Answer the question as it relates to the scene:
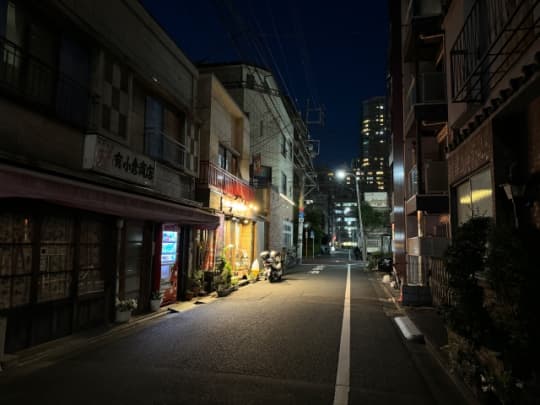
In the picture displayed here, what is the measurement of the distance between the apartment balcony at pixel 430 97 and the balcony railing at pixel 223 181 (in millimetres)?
8691

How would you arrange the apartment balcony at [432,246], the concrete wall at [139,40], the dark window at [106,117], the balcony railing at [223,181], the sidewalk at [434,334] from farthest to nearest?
the balcony railing at [223,181] < the apartment balcony at [432,246] < the dark window at [106,117] < the concrete wall at [139,40] < the sidewalk at [434,334]

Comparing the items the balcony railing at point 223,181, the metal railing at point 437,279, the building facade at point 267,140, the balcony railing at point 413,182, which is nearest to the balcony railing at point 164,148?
the balcony railing at point 223,181

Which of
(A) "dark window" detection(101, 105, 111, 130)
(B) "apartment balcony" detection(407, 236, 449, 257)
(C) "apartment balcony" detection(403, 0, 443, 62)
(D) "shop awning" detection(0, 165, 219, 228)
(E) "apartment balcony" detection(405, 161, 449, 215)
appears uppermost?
(C) "apartment balcony" detection(403, 0, 443, 62)

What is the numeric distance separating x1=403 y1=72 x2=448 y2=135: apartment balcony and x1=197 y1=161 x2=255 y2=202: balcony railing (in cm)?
869

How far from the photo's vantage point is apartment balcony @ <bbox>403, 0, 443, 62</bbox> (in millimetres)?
14164

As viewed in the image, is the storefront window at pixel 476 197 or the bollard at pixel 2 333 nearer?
the bollard at pixel 2 333

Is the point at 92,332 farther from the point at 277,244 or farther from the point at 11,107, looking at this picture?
the point at 277,244

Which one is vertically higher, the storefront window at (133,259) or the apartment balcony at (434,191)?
the apartment balcony at (434,191)

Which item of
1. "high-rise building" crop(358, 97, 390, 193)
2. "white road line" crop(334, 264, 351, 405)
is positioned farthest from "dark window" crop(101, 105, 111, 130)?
"high-rise building" crop(358, 97, 390, 193)

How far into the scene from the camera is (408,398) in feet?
17.0

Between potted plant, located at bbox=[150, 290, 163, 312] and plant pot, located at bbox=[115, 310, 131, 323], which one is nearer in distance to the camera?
plant pot, located at bbox=[115, 310, 131, 323]

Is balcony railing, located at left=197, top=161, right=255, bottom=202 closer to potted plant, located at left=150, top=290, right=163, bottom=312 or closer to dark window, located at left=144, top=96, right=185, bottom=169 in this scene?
dark window, located at left=144, top=96, right=185, bottom=169

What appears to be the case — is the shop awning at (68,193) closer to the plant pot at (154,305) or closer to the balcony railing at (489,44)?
the plant pot at (154,305)

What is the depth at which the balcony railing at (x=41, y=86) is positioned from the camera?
684 centimetres
